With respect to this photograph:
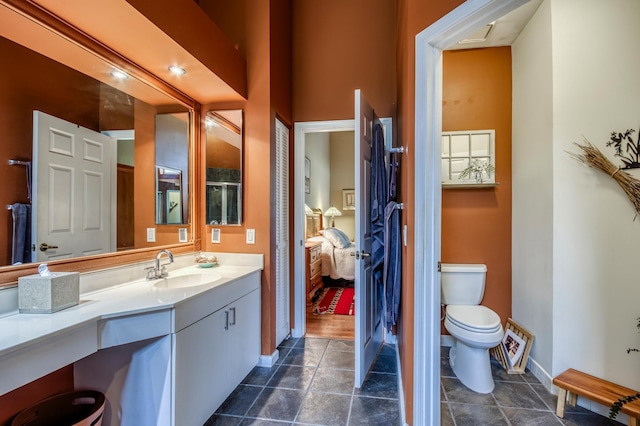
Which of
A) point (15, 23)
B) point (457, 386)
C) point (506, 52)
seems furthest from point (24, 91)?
point (506, 52)

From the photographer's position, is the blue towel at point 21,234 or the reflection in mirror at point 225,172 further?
the reflection in mirror at point 225,172

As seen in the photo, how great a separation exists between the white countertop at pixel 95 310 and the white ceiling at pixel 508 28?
2532mm

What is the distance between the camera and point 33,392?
4.10ft

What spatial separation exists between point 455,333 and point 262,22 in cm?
278

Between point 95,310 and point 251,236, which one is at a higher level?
point 251,236

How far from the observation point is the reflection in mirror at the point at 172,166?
2.03m

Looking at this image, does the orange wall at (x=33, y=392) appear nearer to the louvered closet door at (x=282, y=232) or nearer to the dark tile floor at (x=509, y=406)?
the louvered closet door at (x=282, y=232)

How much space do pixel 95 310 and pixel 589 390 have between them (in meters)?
2.59

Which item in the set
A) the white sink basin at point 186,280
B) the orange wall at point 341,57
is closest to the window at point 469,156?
the orange wall at point 341,57

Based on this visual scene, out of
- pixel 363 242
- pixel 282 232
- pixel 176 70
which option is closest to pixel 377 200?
pixel 363 242

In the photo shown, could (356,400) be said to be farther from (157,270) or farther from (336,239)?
(336,239)

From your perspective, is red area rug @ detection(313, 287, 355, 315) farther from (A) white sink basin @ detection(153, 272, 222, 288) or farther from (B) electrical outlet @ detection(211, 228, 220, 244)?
(A) white sink basin @ detection(153, 272, 222, 288)

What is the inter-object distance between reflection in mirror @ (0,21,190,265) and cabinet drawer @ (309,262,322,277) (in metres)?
1.88

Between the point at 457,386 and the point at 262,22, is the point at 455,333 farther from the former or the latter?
the point at 262,22
